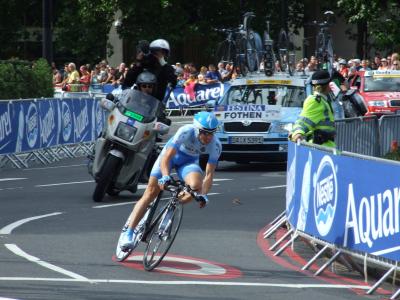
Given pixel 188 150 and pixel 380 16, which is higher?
pixel 188 150

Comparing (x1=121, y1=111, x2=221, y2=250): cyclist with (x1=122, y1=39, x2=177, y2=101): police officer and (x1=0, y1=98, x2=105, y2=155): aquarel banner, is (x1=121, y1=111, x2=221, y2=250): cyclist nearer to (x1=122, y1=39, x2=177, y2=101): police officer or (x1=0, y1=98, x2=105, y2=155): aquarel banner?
(x1=122, y1=39, x2=177, y2=101): police officer

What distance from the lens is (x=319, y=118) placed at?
1577 centimetres

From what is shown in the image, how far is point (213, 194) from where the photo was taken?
19844 mm

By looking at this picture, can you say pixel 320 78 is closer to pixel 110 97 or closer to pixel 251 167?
pixel 110 97

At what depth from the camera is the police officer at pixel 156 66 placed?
61.4 feet

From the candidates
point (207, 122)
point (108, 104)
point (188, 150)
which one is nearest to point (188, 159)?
point (188, 150)

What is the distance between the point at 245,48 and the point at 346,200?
51.5ft

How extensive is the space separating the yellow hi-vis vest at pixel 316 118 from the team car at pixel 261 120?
747 cm

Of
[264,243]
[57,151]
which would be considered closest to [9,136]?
[57,151]

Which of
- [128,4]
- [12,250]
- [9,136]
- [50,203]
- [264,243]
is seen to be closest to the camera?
[12,250]

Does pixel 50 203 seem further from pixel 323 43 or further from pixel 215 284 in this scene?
pixel 323 43

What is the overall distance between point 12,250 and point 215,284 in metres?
2.79

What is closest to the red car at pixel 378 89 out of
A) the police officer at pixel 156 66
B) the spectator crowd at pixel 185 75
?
the spectator crowd at pixel 185 75

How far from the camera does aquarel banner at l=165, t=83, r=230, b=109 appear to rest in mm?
41594
